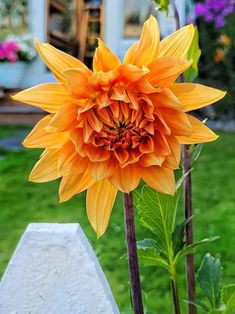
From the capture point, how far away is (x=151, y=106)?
0.79 m

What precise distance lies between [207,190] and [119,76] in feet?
16.1

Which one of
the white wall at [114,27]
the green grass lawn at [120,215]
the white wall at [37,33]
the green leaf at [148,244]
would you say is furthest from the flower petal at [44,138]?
the white wall at [114,27]

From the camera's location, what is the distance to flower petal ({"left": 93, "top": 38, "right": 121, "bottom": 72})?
81 centimetres

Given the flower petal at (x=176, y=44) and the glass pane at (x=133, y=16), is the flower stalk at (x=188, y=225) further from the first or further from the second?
the glass pane at (x=133, y=16)

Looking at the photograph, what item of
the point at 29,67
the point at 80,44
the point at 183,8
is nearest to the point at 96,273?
the point at 183,8

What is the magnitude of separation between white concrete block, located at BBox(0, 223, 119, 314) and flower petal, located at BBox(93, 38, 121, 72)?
21 cm

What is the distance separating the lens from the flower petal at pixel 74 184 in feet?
2.76

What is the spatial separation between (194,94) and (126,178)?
0.12m


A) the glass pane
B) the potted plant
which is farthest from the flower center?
the glass pane

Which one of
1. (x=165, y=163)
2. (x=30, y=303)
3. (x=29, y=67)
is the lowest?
(x=29, y=67)

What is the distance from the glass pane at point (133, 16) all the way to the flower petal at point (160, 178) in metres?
10.3

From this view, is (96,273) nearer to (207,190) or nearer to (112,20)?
(207,190)

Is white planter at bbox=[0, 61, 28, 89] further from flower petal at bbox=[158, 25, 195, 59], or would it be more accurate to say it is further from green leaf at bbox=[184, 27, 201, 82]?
flower petal at bbox=[158, 25, 195, 59]

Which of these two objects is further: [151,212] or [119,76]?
[151,212]
